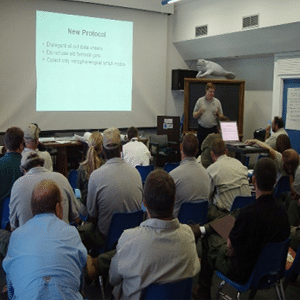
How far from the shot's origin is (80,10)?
8195mm

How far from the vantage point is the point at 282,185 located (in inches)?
166

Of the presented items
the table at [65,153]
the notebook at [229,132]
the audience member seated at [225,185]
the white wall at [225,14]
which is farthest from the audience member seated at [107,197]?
the white wall at [225,14]

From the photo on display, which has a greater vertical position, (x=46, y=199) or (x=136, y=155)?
(x=46, y=199)

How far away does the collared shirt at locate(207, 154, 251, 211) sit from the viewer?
11.5 ft

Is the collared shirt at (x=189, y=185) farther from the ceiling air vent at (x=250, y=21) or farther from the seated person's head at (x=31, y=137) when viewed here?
the ceiling air vent at (x=250, y=21)

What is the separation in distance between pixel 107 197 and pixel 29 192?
56cm

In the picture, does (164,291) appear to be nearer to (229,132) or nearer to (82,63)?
(229,132)

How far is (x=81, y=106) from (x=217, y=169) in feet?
17.8

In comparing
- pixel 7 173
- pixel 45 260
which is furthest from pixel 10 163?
pixel 45 260

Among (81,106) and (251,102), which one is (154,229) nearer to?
(81,106)

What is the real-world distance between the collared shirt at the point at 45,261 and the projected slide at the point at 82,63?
6.57 metres

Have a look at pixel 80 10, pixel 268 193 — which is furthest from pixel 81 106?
pixel 268 193

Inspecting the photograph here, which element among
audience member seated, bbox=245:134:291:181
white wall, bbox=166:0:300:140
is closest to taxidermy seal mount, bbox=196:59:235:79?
white wall, bbox=166:0:300:140

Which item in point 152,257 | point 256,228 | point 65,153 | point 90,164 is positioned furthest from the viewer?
point 65,153
